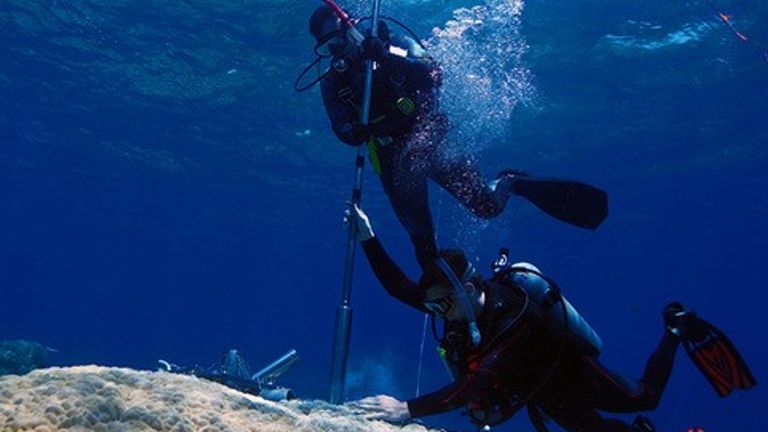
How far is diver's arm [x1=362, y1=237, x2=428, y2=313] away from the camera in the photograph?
17.2ft

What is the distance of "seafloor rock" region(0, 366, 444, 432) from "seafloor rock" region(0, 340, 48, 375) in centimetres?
1503

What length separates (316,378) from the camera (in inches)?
1754

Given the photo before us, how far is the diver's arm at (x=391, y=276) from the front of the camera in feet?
17.2

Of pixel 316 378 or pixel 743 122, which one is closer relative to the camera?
pixel 743 122

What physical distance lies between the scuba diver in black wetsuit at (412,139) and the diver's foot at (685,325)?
153 cm

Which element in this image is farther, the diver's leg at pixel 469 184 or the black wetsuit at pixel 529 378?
the diver's leg at pixel 469 184

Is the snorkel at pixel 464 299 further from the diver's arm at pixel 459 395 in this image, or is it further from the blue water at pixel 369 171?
the blue water at pixel 369 171

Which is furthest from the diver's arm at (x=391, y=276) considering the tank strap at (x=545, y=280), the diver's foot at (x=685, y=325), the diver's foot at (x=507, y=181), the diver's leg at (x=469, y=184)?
the diver's foot at (x=507, y=181)

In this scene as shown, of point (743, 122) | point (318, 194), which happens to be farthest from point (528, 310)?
point (318, 194)

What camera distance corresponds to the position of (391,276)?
5344mm

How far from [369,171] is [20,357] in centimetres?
1677

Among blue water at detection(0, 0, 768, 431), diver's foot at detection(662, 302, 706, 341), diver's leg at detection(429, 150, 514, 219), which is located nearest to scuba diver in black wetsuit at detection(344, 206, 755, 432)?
diver's foot at detection(662, 302, 706, 341)

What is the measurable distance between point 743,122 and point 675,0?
29.2ft

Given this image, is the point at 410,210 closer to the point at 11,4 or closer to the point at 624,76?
the point at 624,76
